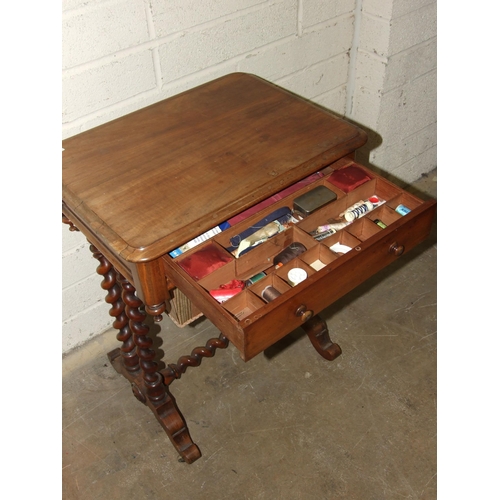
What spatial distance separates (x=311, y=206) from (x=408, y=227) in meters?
0.23

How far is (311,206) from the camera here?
144cm

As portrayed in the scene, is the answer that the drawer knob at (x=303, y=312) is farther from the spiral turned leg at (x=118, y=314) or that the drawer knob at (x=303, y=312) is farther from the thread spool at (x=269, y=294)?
the spiral turned leg at (x=118, y=314)

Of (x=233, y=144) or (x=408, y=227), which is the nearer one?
(x=408, y=227)

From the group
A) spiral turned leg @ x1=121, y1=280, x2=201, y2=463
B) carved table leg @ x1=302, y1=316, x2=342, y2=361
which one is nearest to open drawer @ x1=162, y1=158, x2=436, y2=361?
spiral turned leg @ x1=121, y1=280, x2=201, y2=463

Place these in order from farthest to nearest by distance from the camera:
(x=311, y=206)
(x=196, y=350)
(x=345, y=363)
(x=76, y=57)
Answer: (x=345, y=363), (x=196, y=350), (x=76, y=57), (x=311, y=206)

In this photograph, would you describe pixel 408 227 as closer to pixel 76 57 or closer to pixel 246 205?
pixel 246 205

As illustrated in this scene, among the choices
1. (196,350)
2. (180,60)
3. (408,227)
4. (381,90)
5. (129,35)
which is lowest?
(196,350)

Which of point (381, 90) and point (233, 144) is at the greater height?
point (233, 144)

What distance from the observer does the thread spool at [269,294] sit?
1.30 m

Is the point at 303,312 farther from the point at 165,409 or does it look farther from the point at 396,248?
the point at 165,409

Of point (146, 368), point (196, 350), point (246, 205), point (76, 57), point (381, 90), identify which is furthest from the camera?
point (381, 90)

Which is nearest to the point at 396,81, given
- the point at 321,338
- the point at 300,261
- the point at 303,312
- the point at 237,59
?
the point at 237,59

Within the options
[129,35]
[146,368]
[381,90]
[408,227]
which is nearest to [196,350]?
[146,368]

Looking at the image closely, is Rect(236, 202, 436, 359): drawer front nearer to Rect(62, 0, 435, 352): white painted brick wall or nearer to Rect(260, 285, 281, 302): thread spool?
Rect(260, 285, 281, 302): thread spool
